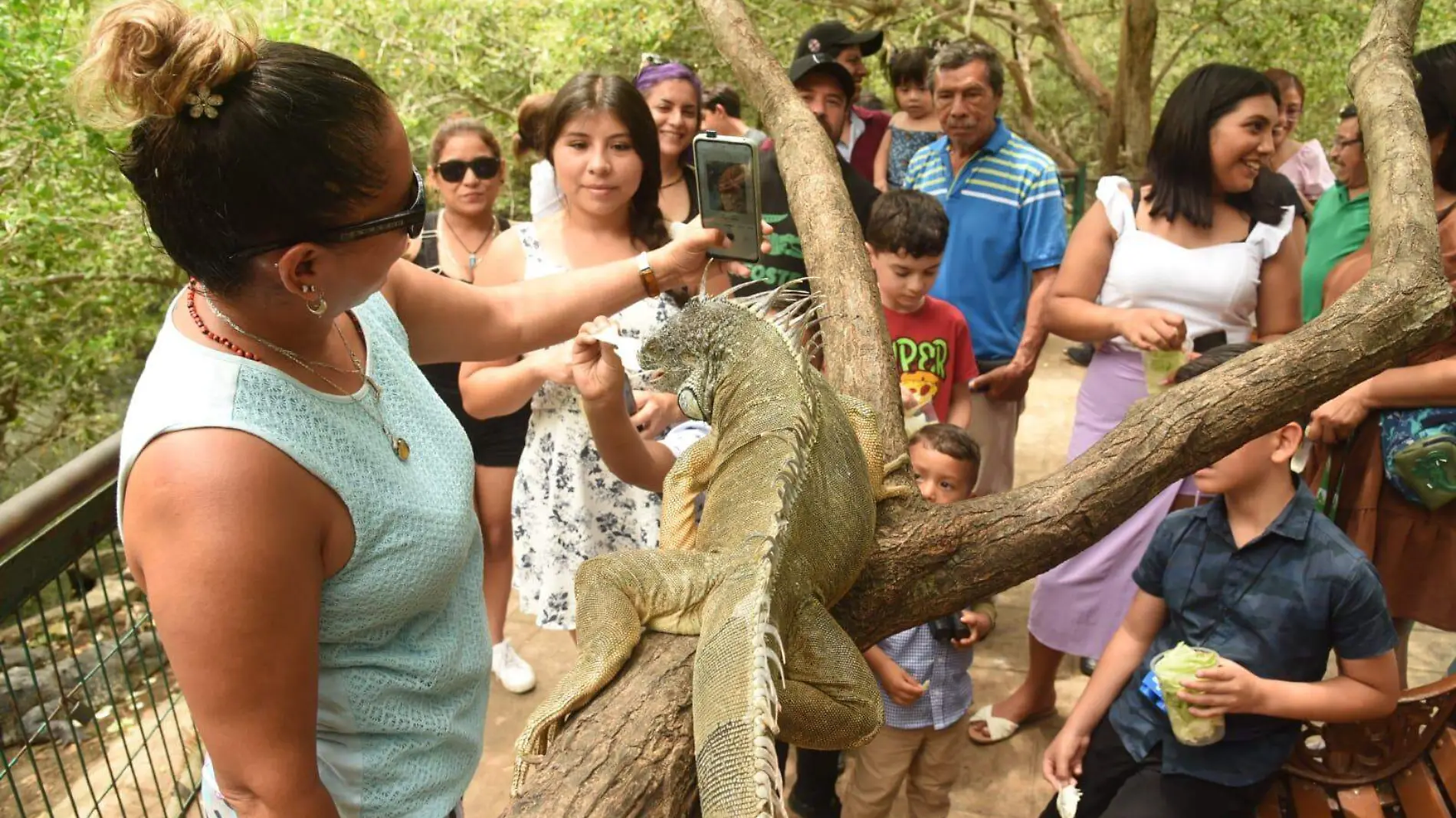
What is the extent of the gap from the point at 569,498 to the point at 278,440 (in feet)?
7.11

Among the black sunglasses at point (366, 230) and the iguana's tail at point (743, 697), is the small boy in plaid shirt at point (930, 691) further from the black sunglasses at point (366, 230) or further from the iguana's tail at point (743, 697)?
the black sunglasses at point (366, 230)

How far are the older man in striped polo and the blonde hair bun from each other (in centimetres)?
374

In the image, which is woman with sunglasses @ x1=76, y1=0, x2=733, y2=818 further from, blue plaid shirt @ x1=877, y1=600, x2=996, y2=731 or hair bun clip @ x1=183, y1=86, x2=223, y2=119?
blue plaid shirt @ x1=877, y1=600, x2=996, y2=731

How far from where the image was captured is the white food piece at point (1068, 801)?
2.81 m

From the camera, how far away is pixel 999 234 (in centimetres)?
476

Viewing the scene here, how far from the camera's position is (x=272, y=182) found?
1.47 m

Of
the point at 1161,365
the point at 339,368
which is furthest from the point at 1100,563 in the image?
the point at 339,368

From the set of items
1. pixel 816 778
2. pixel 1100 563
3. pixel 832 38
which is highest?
pixel 832 38

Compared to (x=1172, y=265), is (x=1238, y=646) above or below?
below

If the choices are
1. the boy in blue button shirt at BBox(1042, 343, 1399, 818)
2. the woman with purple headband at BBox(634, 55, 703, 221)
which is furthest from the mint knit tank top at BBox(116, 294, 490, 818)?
the woman with purple headband at BBox(634, 55, 703, 221)

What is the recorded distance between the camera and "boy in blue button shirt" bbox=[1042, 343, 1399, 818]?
103 inches

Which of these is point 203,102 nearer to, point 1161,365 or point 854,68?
point 1161,365

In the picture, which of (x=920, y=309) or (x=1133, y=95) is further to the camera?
(x=1133, y=95)

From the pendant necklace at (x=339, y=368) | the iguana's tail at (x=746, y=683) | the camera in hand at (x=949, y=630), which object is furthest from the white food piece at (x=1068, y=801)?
the pendant necklace at (x=339, y=368)
